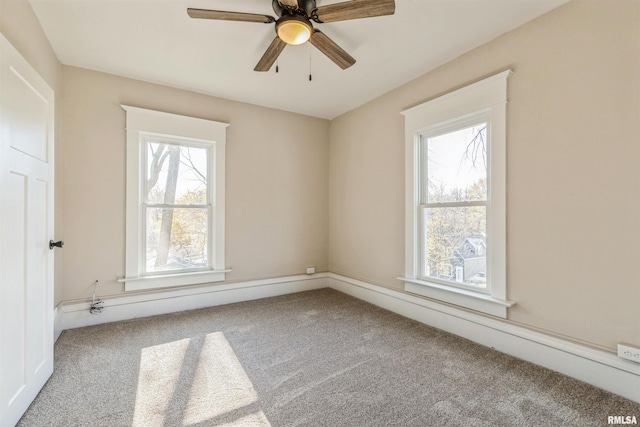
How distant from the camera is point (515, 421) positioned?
1.59 metres

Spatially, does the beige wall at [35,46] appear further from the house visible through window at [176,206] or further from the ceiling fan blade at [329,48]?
the ceiling fan blade at [329,48]

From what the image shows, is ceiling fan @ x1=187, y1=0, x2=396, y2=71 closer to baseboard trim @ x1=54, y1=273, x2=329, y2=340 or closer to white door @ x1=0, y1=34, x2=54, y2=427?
white door @ x1=0, y1=34, x2=54, y2=427

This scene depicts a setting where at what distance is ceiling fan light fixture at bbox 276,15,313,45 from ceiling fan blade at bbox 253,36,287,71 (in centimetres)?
13

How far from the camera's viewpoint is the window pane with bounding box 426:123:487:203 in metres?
2.62

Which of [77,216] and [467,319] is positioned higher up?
[77,216]

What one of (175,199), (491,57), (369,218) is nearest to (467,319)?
(369,218)

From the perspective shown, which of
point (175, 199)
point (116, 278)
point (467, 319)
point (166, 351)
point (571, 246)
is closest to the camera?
point (571, 246)

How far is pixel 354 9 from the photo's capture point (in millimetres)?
1771

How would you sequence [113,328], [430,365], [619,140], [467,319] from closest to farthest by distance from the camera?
1. [619,140]
2. [430,365]
3. [467,319]
4. [113,328]

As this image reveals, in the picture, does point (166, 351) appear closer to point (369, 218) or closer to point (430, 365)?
point (430, 365)

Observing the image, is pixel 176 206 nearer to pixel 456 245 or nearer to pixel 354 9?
pixel 354 9

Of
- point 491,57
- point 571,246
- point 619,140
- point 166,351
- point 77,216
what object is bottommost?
point 166,351

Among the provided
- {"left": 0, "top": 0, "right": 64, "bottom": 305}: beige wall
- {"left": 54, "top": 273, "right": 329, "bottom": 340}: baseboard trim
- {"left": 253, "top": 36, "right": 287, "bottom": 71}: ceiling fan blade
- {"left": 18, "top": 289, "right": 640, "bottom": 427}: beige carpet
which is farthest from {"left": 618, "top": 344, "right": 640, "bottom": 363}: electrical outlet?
{"left": 0, "top": 0, "right": 64, "bottom": 305}: beige wall

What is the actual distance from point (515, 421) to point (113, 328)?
3406 millimetres
